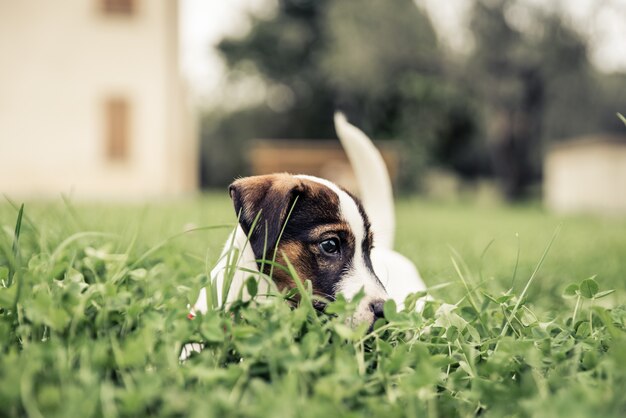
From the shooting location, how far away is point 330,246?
7.33ft

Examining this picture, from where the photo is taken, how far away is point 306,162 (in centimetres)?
1678

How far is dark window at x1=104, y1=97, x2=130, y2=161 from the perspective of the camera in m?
12.7

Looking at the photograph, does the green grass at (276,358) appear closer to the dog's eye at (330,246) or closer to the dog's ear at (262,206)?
Answer: the dog's ear at (262,206)

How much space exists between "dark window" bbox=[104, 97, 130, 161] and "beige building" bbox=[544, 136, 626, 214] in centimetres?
1017

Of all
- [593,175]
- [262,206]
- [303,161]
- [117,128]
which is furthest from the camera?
[303,161]

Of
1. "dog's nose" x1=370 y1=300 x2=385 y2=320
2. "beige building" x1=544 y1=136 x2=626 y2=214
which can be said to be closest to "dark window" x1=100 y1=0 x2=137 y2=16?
"beige building" x1=544 y1=136 x2=626 y2=214

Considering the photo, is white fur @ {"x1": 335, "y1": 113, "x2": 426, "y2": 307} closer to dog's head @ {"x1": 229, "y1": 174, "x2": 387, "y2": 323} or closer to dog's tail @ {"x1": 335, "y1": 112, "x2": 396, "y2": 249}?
dog's tail @ {"x1": 335, "y1": 112, "x2": 396, "y2": 249}

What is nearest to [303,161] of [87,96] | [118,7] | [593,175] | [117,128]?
[117,128]

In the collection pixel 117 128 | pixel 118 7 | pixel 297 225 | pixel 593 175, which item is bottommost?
pixel 593 175

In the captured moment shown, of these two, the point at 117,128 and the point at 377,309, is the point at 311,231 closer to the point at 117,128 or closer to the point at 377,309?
the point at 377,309

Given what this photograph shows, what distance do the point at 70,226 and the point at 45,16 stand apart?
37.1 ft

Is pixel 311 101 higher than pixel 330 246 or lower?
higher

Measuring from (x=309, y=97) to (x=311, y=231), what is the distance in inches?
1141

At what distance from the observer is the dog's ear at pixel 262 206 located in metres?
2.05
